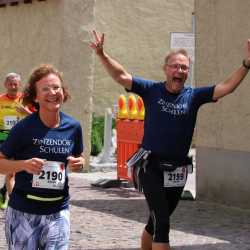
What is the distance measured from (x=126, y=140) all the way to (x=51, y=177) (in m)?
8.02

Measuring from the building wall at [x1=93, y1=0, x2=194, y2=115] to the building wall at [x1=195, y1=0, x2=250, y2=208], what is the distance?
11.0 metres

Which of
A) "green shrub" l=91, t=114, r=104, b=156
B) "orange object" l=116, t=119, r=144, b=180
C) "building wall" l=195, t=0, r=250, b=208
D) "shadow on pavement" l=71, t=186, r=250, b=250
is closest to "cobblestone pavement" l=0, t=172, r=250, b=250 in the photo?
"shadow on pavement" l=71, t=186, r=250, b=250

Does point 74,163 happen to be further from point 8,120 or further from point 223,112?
point 223,112

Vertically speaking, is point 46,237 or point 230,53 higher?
point 230,53

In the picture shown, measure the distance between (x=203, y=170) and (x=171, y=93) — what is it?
4713mm

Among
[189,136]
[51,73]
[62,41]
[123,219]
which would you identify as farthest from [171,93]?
[62,41]

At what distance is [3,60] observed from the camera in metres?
17.3

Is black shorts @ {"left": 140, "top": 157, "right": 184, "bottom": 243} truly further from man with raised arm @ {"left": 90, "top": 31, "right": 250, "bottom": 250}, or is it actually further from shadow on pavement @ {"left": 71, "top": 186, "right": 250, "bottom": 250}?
shadow on pavement @ {"left": 71, "top": 186, "right": 250, "bottom": 250}

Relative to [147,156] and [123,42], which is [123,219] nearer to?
[147,156]

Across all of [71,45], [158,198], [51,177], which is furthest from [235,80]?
[71,45]

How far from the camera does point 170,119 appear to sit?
256 inches

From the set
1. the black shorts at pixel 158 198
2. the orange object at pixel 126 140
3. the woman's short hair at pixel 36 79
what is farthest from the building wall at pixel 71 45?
the woman's short hair at pixel 36 79

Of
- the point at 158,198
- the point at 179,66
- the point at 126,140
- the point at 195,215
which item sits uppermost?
the point at 179,66

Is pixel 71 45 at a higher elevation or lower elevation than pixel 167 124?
higher
